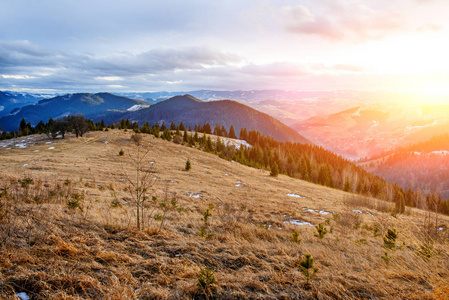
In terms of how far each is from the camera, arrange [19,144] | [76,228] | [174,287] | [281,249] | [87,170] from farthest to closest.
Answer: [19,144]
[87,170]
[76,228]
[281,249]
[174,287]

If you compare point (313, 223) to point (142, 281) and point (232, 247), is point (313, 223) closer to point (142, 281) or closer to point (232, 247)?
point (232, 247)

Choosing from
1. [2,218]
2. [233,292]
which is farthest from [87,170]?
[233,292]

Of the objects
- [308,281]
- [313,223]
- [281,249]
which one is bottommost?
[313,223]

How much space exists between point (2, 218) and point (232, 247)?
6937 mm

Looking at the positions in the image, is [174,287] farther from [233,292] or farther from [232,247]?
[232,247]

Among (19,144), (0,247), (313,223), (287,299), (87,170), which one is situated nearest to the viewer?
(287,299)

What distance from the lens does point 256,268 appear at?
4.88m

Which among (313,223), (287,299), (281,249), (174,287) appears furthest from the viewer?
(313,223)

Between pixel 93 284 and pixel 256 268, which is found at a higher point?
pixel 93 284

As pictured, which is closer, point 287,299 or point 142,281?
point 287,299

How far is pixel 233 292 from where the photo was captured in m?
3.83

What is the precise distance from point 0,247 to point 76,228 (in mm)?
1703

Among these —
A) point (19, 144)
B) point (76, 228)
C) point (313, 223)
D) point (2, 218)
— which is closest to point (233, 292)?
point (76, 228)

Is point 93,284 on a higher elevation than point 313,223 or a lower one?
higher
